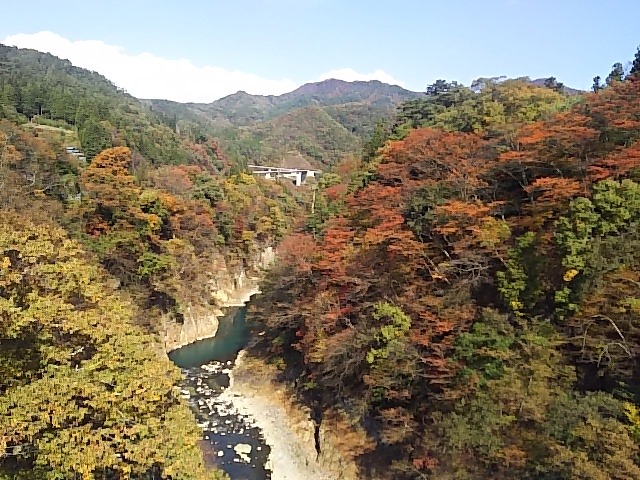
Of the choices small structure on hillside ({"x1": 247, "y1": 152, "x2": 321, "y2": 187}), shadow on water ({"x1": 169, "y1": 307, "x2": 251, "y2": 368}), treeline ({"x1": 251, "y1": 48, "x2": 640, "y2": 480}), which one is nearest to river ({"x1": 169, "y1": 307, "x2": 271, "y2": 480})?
shadow on water ({"x1": 169, "y1": 307, "x2": 251, "y2": 368})

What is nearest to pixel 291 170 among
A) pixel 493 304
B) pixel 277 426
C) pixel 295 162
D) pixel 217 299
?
pixel 295 162

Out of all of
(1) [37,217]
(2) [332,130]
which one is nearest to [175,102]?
(2) [332,130]

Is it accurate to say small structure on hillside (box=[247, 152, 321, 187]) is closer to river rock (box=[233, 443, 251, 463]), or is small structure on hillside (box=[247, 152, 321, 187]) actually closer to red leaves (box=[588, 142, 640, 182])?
river rock (box=[233, 443, 251, 463])

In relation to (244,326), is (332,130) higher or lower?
higher

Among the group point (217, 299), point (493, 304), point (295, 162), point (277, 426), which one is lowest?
→ point (217, 299)

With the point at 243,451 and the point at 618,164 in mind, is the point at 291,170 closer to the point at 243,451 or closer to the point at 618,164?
the point at 243,451

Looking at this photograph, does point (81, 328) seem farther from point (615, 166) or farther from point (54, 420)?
point (615, 166)

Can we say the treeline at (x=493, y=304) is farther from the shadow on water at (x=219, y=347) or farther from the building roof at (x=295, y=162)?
the building roof at (x=295, y=162)
